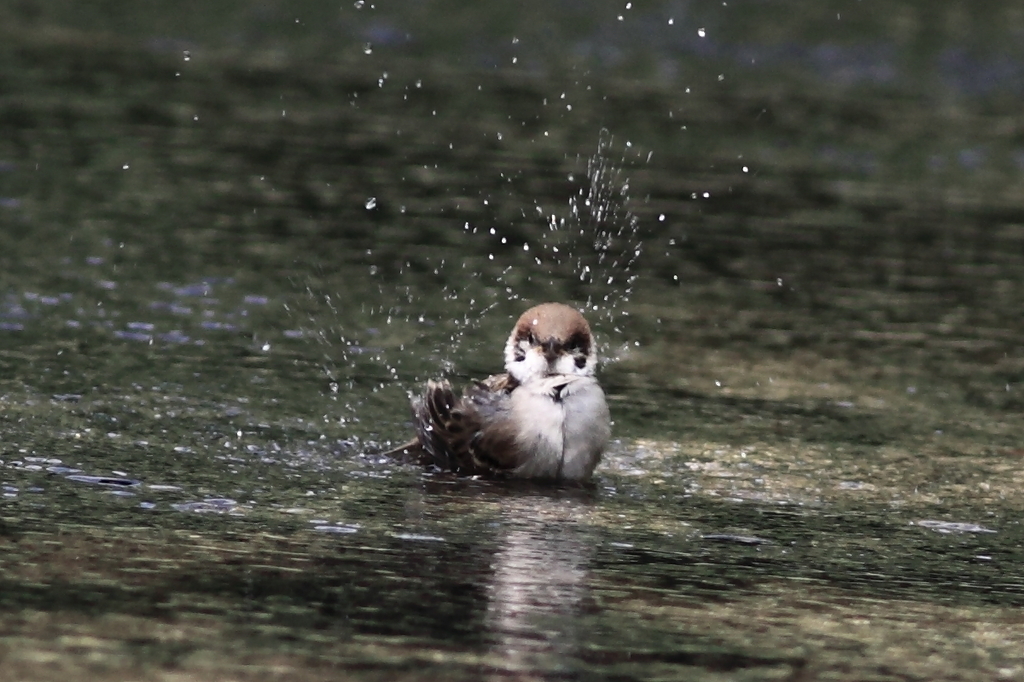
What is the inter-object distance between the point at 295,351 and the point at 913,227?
22.3 feet

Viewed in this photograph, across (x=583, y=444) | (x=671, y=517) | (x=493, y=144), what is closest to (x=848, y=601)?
(x=671, y=517)

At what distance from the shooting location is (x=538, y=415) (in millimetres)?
8859

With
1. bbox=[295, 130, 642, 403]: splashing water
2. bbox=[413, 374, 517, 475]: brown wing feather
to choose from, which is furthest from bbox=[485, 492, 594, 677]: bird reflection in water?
bbox=[295, 130, 642, 403]: splashing water

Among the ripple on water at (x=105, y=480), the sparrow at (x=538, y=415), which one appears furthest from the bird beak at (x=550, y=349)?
the ripple on water at (x=105, y=480)

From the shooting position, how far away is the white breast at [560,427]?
8828mm

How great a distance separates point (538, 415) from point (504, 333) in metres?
3.32

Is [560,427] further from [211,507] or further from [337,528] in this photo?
[211,507]

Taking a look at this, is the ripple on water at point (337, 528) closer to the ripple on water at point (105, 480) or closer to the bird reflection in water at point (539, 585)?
the bird reflection in water at point (539, 585)

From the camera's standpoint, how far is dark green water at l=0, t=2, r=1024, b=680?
6500 millimetres

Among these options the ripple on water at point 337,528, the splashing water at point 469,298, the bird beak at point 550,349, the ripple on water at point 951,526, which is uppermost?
the splashing water at point 469,298

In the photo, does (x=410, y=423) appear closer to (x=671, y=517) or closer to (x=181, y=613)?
(x=671, y=517)

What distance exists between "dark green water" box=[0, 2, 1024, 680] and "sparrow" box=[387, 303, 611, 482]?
0.18m

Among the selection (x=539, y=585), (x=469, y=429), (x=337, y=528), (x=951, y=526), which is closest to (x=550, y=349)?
(x=469, y=429)

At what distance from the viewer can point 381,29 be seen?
23.1 metres
